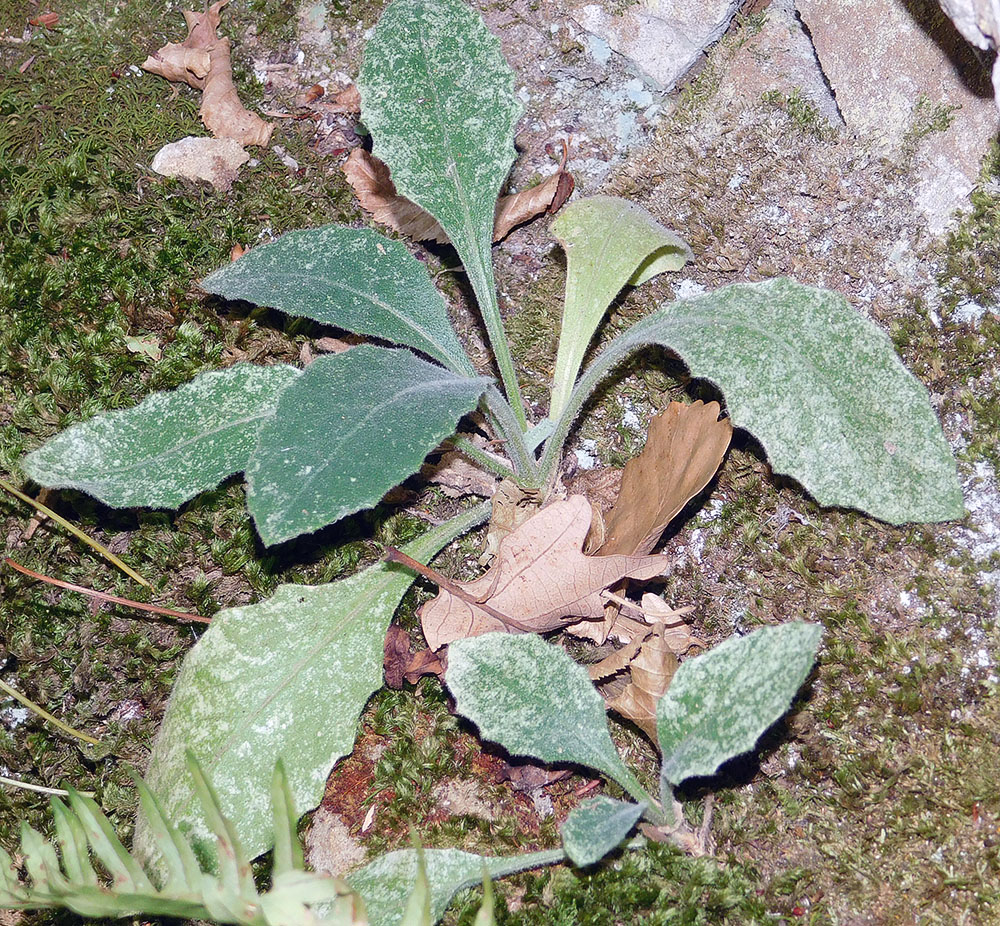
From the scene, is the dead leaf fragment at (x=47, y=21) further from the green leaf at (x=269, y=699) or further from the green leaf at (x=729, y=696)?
the green leaf at (x=729, y=696)

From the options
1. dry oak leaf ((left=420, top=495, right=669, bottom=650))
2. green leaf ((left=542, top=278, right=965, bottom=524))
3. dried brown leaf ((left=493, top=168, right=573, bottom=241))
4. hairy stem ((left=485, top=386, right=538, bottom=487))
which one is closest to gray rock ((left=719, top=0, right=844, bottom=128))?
dried brown leaf ((left=493, top=168, right=573, bottom=241))

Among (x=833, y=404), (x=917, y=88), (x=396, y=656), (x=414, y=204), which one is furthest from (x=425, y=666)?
(x=917, y=88)

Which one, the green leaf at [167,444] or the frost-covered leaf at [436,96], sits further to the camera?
the frost-covered leaf at [436,96]

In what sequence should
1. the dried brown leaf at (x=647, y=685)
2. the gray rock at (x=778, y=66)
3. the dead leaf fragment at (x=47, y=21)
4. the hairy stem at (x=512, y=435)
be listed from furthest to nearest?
the dead leaf fragment at (x=47, y=21)
the gray rock at (x=778, y=66)
the hairy stem at (x=512, y=435)
the dried brown leaf at (x=647, y=685)

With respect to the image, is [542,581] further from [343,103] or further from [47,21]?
[47,21]

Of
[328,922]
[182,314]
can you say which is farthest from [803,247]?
[328,922]

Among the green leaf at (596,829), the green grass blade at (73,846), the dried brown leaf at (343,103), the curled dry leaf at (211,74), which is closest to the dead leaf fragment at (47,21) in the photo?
the curled dry leaf at (211,74)
